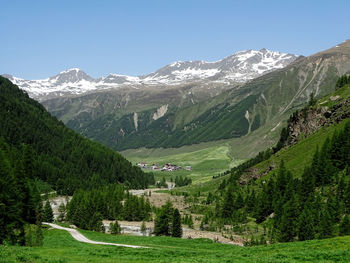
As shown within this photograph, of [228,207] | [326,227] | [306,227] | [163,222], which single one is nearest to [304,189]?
[228,207]

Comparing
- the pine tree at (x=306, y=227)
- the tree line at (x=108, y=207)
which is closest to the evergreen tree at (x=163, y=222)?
the tree line at (x=108, y=207)

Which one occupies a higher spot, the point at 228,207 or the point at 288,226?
the point at 228,207

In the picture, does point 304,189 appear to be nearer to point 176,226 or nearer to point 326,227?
point 326,227

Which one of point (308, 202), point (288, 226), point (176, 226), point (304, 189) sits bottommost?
point (176, 226)

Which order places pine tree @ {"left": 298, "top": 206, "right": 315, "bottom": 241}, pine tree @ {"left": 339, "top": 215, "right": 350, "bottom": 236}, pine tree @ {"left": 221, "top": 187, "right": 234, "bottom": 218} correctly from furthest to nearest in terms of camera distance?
pine tree @ {"left": 221, "top": 187, "right": 234, "bottom": 218} < pine tree @ {"left": 298, "top": 206, "right": 315, "bottom": 241} < pine tree @ {"left": 339, "top": 215, "right": 350, "bottom": 236}

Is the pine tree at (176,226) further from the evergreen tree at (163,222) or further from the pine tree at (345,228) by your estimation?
the pine tree at (345,228)

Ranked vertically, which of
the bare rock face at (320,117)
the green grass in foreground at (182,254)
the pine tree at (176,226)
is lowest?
the pine tree at (176,226)

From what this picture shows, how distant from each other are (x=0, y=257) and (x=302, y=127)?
186797mm

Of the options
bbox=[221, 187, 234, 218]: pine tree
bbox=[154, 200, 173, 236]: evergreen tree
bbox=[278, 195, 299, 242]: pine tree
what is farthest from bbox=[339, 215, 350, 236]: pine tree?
bbox=[221, 187, 234, 218]: pine tree

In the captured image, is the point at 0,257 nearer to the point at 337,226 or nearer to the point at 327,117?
the point at 337,226

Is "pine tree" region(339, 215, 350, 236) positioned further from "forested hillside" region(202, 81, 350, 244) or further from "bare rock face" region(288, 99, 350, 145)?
"bare rock face" region(288, 99, 350, 145)

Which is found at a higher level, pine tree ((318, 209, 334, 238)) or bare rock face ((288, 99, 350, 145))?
bare rock face ((288, 99, 350, 145))

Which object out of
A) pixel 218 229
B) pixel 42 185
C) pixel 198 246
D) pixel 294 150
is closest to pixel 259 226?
pixel 218 229

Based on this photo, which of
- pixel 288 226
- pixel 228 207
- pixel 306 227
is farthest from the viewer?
pixel 228 207
